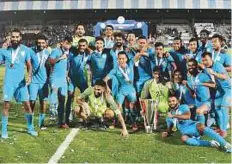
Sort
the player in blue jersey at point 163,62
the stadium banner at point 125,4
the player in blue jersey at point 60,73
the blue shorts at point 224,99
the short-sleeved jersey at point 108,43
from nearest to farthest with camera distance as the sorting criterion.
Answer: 1. the blue shorts at point 224,99
2. the player in blue jersey at point 60,73
3. the player in blue jersey at point 163,62
4. the short-sleeved jersey at point 108,43
5. the stadium banner at point 125,4

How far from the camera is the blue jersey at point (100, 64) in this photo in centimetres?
975

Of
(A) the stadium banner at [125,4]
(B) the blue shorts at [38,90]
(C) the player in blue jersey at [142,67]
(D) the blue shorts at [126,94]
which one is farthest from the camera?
(A) the stadium banner at [125,4]

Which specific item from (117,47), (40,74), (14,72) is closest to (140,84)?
(117,47)

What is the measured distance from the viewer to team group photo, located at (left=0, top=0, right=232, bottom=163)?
7879 millimetres

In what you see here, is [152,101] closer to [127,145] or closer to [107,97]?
[107,97]

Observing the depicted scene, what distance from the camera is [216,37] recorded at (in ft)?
31.2

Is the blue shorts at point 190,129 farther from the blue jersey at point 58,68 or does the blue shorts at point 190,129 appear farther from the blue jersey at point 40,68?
the blue jersey at point 40,68

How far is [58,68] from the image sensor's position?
32.0 feet

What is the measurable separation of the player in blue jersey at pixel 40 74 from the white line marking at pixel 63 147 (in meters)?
0.84

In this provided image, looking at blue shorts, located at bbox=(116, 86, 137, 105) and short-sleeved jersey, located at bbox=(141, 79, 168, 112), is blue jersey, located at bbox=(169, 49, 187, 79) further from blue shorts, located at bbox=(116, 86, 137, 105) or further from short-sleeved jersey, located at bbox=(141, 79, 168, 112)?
blue shorts, located at bbox=(116, 86, 137, 105)

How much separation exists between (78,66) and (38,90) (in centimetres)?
95

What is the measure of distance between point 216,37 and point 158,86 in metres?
1.46

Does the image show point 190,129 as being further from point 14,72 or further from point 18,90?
point 14,72

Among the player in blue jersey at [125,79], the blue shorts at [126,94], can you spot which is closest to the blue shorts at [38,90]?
the player in blue jersey at [125,79]
